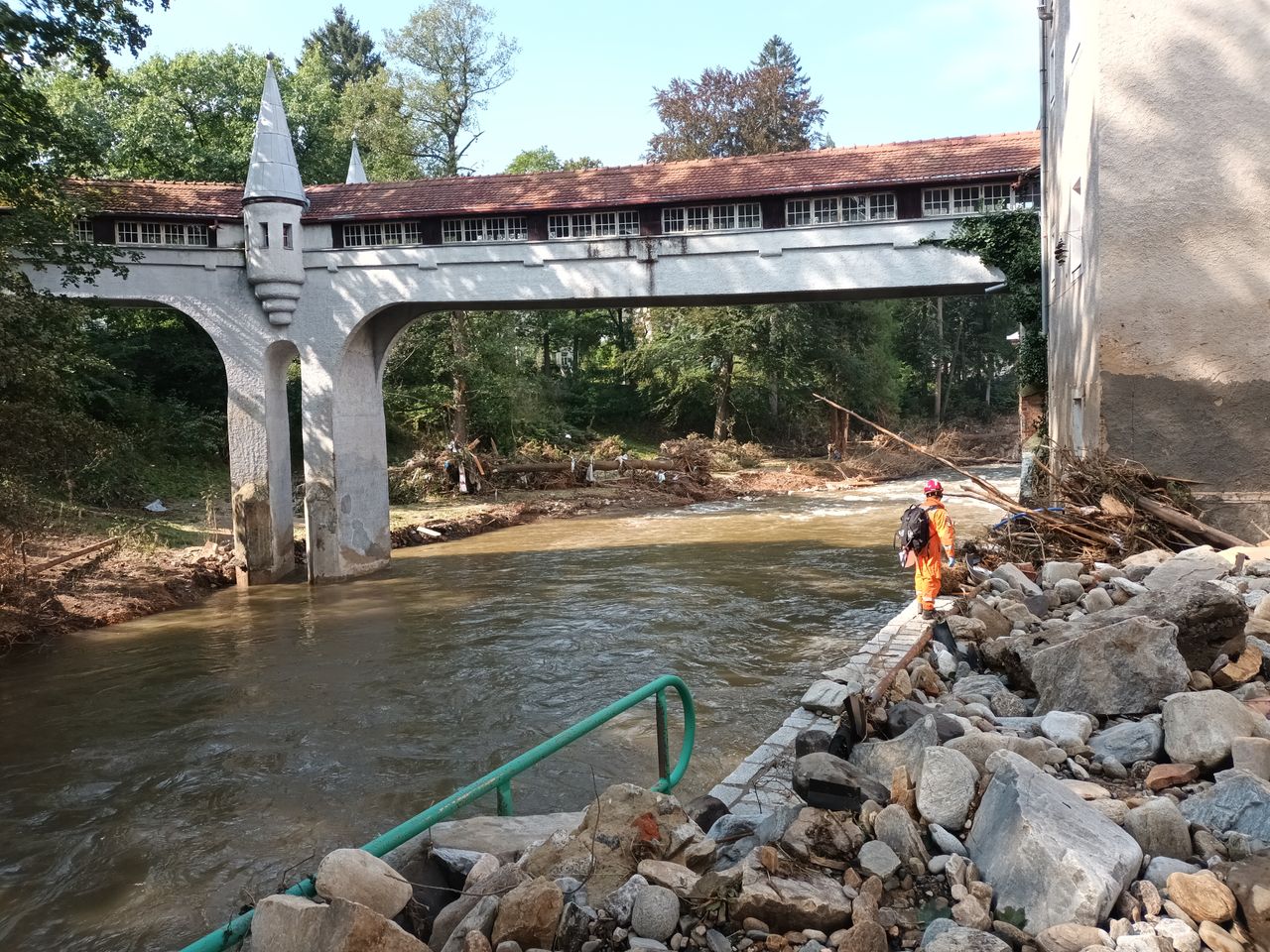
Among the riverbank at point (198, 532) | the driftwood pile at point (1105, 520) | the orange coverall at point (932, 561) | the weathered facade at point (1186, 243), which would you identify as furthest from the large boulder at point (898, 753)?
the riverbank at point (198, 532)

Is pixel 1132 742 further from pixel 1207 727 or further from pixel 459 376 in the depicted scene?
pixel 459 376

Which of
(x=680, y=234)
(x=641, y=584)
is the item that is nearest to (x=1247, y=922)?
(x=641, y=584)

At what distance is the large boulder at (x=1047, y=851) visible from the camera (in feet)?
12.2

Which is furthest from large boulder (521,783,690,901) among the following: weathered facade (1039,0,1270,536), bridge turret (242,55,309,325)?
bridge turret (242,55,309,325)

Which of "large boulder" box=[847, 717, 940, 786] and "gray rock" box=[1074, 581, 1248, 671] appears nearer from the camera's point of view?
"large boulder" box=[847, 717, 940, 786]

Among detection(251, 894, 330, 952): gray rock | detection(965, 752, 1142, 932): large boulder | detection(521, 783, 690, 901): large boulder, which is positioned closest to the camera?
detection(251, 894, 330, 952): gray rock

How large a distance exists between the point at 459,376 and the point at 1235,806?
29.3 metres

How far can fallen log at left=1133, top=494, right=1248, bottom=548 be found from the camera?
10242 mm

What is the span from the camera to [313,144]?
35.2m

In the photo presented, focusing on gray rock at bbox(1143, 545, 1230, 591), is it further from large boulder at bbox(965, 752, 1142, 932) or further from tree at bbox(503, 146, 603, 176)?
tree at bbox(503, 146, 603, 176)

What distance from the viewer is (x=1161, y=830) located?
4176 mm

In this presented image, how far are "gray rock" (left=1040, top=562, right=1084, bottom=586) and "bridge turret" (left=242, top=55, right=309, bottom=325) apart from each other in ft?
46.8

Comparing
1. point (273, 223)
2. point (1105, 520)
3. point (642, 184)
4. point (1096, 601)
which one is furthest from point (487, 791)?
point (273, 223)

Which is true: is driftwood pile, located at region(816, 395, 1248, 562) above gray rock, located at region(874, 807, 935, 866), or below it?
above
